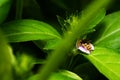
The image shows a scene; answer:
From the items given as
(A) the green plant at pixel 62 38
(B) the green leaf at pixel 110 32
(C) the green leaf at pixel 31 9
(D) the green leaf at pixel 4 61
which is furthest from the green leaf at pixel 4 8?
(D) the green leaf at pixel 4 61

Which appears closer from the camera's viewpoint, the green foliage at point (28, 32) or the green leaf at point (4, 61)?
the green leaf at point (4, 61)

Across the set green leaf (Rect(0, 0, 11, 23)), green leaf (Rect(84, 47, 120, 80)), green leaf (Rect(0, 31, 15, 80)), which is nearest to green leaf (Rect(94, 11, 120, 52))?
green leaf (Rect(84, 47, 120, 80))

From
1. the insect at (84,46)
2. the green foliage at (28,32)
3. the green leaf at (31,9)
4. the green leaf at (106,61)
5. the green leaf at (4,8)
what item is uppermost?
the green leaf at (31,9)

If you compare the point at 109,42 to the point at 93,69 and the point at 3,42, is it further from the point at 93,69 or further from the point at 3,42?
the point at 3,42

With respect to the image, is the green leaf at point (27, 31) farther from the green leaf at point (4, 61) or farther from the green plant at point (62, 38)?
the green leaf at point (4, 61)

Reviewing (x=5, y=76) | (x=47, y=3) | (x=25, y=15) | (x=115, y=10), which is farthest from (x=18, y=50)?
(x=5, y=76)

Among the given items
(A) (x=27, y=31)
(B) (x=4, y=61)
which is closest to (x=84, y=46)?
(A) (x=27, y=31)

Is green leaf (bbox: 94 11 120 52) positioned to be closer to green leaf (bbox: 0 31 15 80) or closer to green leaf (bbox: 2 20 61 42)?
green leaf (bbox: 2 20 61 42)
